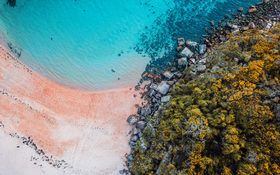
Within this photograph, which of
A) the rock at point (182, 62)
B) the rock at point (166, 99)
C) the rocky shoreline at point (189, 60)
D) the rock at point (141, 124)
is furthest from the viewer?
the rock at point (182, 62)

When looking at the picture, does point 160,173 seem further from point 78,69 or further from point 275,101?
point 78,69

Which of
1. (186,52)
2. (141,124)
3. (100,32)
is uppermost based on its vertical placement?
(100,32)

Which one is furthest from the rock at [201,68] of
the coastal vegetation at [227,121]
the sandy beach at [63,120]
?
the sandy beach at [63,120]

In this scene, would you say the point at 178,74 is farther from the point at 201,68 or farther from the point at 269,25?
the point at 269,25

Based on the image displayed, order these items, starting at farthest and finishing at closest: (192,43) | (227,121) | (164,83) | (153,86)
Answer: (192,43) → (153,86) → (164,83) → (227,121)

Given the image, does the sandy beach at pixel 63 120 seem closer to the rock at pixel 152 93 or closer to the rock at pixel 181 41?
the rock at pixel 152 93

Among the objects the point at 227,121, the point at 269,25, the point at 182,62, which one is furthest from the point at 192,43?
the point at 227,121

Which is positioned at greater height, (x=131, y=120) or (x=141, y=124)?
(x=131, y=120)
